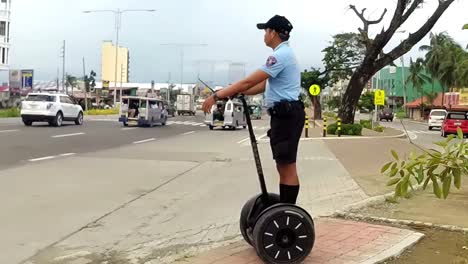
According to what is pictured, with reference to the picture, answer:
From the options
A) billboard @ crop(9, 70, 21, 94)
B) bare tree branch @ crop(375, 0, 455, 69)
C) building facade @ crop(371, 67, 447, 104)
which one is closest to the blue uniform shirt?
bare tree branch @ crop(375, 0, 455, 69)

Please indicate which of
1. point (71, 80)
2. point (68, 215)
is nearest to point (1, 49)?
point (71, 80)

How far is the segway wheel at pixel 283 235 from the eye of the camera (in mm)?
4945

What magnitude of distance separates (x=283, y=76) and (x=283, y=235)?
4.41 ft

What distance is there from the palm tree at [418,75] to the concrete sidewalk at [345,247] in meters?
83.9

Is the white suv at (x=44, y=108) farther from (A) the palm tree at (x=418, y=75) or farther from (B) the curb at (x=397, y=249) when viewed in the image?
(A) the palm tree at (x=418, y=75)

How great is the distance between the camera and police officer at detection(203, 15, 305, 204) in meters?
5.01

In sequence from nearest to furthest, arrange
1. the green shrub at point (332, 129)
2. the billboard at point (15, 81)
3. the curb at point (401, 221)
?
the curb at point (401, 221), the green shrub at point (332, 129), the billboard at point (15, 81)

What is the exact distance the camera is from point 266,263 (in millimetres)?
5094

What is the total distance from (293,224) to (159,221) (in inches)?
121

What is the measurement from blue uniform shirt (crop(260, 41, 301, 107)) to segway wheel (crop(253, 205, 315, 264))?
0.94m

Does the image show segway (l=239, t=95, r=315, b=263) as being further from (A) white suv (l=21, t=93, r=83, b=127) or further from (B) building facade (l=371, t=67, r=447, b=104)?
(B) building facade (l=371, t=67, r=447, b=104)

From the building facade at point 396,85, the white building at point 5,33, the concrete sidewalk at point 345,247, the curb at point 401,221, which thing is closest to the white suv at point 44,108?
the curb at point 401,221

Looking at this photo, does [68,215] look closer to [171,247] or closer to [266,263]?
[171,247]

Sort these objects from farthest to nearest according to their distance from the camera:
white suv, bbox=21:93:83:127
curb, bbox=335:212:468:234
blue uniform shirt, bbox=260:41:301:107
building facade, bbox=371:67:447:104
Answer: building facade, bbox=371:67:447:104 → white suv, bbox=21:93:83:127 → curb, bbox=335:212:468:234 → blue uniform shirt, bbox=260:41:301:107
